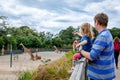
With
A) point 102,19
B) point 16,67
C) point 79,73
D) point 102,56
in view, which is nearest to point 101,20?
point 102,19

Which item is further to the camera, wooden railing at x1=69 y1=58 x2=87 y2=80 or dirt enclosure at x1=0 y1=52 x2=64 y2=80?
dirt enclosure at x1=0 y1=52 x2=64 y2=80

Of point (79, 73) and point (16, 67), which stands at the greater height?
point (79, 73)

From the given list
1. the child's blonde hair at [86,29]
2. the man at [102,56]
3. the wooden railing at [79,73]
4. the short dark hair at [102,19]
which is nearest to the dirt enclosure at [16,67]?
the wooden railing at [79,73]

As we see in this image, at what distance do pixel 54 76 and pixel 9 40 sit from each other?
69.9 m

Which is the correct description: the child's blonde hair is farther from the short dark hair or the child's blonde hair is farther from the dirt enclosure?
the dirt enclosure

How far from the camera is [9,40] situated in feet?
261

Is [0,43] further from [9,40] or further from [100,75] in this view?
[100,75]

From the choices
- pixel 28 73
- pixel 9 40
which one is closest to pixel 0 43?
pixel 9 40

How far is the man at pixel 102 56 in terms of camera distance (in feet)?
16.8

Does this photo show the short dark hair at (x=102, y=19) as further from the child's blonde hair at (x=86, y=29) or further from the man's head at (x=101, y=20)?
the child's blonde hair at (x=86, y=29)

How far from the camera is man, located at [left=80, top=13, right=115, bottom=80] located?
201 inches

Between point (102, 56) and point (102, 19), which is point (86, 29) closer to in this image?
point (102, 19)

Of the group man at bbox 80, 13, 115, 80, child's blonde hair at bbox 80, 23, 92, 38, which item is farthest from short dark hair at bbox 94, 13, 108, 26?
child's blonde hair at bbox 80, 23, 92, 38

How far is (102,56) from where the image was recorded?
520 cm
